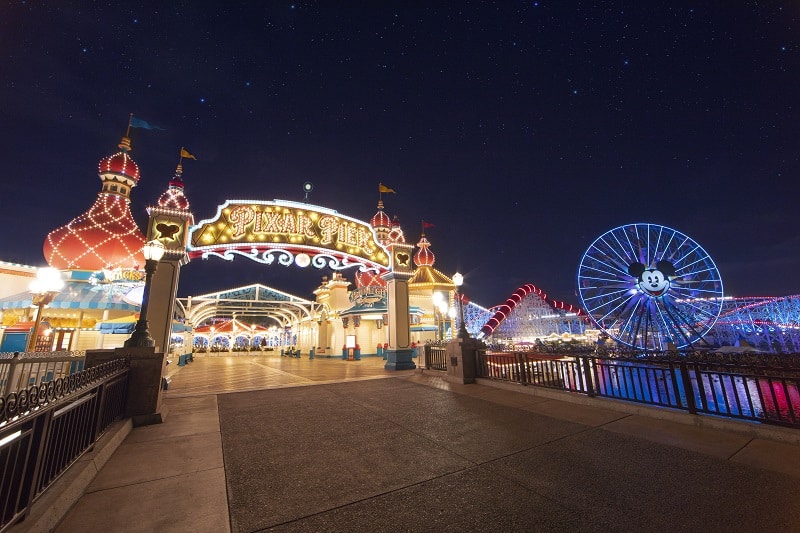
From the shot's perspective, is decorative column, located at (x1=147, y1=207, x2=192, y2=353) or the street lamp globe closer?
the street lamp globe

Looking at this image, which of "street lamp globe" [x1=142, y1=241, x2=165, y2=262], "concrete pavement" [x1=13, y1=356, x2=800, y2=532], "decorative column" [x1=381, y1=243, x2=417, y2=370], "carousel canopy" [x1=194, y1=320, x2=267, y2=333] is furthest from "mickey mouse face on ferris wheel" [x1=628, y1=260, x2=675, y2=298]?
"carousel canopy" [x1=194, y1=320, x2=267, y2=333]

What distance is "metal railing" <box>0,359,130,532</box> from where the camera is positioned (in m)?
2.35

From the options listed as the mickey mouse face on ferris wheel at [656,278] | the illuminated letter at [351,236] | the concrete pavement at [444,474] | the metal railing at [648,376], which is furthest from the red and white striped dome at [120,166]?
the mickey mouse face on ferris wheel at [656,278]

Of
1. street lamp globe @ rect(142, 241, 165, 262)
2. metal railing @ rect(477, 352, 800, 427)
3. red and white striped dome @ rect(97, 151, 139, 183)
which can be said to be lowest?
metal railing @ rect(477, 352, 800, 427)

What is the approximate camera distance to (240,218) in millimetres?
13383

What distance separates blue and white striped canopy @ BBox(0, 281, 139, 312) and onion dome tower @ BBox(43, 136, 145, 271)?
→ 10.0 feet

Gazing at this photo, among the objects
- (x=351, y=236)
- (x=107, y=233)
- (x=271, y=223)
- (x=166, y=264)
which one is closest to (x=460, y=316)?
(x=351, y=236)

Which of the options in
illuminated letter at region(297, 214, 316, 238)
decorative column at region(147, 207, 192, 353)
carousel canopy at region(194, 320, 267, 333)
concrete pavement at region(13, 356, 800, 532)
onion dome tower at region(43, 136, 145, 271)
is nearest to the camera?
concrete pavement at region(13, 356, 800, 532)

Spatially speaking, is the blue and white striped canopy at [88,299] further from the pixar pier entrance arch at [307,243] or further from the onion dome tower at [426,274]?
the onion dome tower at [426,274]

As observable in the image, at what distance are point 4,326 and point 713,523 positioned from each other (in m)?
29.7

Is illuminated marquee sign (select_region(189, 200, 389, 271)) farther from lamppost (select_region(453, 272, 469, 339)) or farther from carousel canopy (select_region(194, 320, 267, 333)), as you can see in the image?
carousel canopy (select_region(194, 320, 267, 333))

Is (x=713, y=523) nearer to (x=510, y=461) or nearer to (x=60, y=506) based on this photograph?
(x=510, y=461)

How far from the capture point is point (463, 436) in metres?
4.98

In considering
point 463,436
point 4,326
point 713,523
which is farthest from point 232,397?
point 4,326
